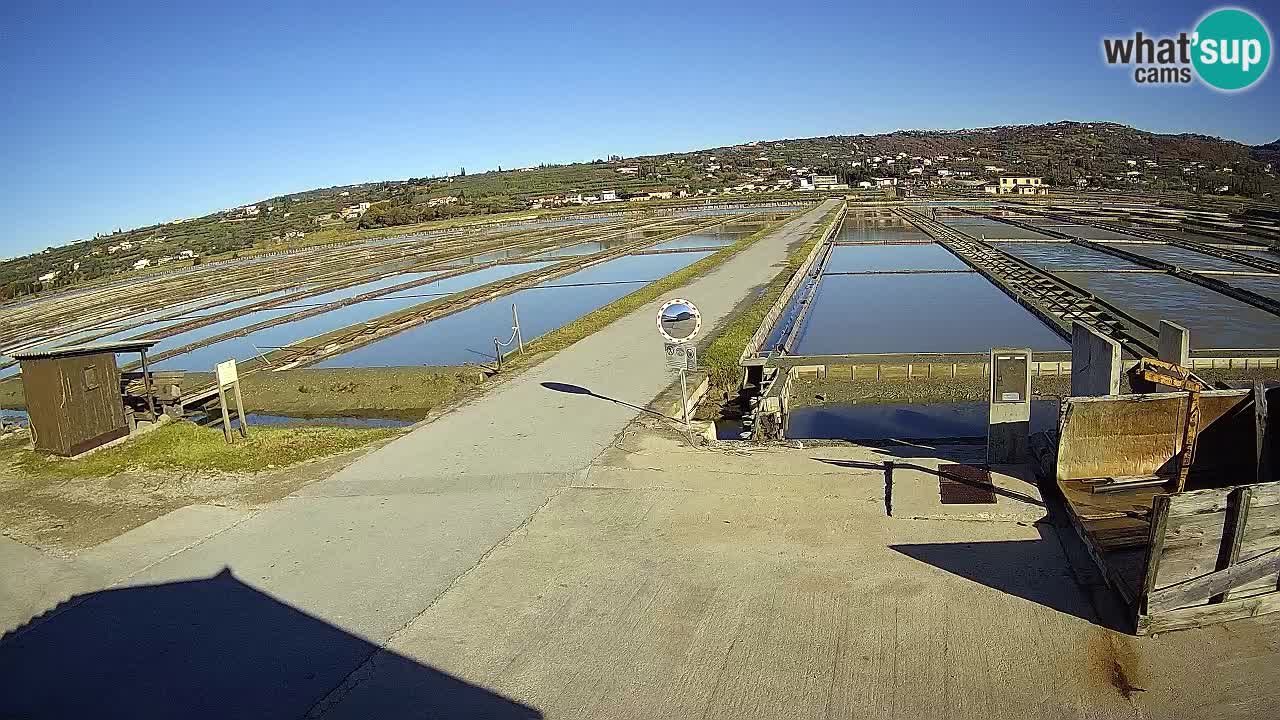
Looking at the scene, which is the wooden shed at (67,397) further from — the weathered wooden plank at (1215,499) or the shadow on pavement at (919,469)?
the weathered wooden plank at (1215,499)

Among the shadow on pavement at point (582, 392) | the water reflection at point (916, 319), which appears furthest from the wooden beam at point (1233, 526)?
the water reflection at point (916, 319)

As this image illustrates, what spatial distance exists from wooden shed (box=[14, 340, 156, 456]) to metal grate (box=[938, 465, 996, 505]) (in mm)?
10763

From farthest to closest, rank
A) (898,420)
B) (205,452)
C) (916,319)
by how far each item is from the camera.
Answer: (916,319) < (898,420) < (205,452)

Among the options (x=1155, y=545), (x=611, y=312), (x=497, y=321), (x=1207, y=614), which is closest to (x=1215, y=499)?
(x=1155, y=545)

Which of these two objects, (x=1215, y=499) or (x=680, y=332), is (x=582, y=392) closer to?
(x=680, y=332)

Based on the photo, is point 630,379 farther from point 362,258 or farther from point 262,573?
point 362,258

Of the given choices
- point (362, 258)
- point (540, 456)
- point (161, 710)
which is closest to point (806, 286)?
point (540, 456)

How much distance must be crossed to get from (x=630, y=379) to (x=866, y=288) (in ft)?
55.0

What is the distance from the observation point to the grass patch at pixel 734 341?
14578 millimetres

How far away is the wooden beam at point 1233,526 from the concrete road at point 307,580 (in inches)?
177

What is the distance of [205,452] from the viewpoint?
10703mm

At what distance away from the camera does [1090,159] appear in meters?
151

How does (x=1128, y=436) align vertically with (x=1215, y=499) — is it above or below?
below

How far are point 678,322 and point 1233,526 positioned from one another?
6.42 metres
